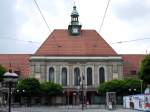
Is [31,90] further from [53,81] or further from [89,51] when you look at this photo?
[89,51]

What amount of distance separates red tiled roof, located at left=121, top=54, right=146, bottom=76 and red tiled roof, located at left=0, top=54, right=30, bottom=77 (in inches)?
864

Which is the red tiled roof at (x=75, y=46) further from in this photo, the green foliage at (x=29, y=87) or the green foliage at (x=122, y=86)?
the green foliage at (x=29, y=87)

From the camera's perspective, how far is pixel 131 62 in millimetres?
97375

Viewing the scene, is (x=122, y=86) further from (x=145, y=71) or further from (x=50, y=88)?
(x=145, y=71)

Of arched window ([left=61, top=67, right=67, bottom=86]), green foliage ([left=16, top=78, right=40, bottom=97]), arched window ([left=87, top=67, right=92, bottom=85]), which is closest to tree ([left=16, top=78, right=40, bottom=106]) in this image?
green foliage ([left=16, top=78, right=40, bottom=97])

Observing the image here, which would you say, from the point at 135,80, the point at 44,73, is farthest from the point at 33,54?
the point at 135,80

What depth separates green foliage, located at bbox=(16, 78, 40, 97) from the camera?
260ft

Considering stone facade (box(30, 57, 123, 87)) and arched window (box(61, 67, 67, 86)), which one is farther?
arched window (box(61, 67, 67, 86))

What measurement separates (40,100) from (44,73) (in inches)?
231

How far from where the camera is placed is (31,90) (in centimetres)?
8006

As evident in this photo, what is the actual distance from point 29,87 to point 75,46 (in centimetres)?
1732

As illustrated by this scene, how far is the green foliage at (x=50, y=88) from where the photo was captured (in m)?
82.6

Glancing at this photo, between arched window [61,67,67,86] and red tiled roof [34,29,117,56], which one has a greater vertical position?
red tiled roof [34,29,117,56]

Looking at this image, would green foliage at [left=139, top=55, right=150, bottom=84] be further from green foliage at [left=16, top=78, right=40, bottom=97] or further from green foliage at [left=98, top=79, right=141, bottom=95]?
green foliage at [left=16, top=78, right=40, bottom=97]
